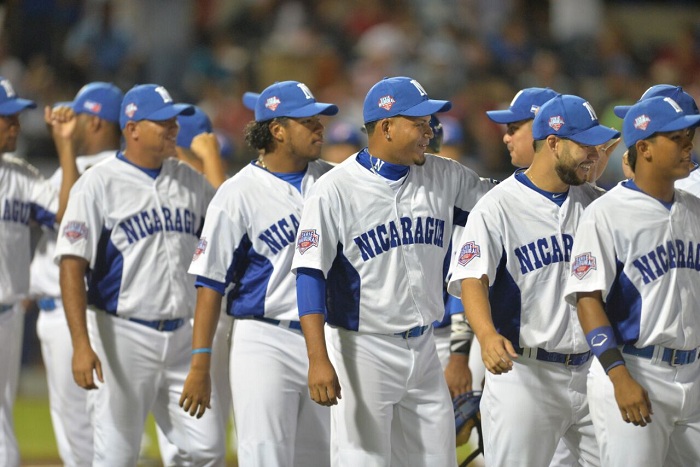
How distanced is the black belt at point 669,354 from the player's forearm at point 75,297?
2.70 meters

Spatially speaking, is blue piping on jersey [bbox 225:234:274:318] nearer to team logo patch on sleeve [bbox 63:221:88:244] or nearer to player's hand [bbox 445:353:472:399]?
team logo patch on sleeve [bbox 63:221:88:244]

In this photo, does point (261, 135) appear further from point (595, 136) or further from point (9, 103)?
point (9, 103)

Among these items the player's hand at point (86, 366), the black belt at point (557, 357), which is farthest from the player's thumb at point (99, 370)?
the black belt at point (557, 357)

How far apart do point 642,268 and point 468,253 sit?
0.72m

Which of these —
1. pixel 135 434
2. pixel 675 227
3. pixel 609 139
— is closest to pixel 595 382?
pixel 675 227

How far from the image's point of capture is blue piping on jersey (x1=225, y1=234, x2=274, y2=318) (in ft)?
18.5

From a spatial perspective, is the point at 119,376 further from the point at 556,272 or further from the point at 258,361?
the point at 556,272

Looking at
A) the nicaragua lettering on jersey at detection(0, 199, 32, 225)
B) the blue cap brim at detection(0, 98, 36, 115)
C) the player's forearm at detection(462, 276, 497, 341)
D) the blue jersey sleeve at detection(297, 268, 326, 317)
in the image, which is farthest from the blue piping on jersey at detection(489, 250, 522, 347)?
the blue cap brim at detection(0, 98, 36, 115)

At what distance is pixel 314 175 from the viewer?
5.96 meters

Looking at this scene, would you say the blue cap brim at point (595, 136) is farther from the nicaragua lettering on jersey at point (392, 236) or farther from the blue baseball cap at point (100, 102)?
the blue baseball cap at point (100, 102)

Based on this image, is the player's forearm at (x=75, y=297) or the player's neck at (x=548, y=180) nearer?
the player's neck at (x=548, y=180)

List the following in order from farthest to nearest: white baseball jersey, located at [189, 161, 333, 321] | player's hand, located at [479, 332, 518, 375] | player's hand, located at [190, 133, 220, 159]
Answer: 1. player's hand, located at [190, 133, 220, 159]
2. white baseball jersey, located at [189, 161, 333, 321]
3. player's hand, located at [479, 332, 518, 375]

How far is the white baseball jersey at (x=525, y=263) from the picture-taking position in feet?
16.6

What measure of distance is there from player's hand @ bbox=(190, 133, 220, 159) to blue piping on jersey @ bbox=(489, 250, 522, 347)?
2.46 metres
